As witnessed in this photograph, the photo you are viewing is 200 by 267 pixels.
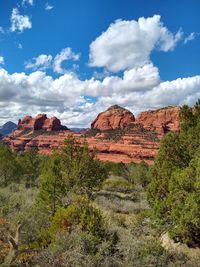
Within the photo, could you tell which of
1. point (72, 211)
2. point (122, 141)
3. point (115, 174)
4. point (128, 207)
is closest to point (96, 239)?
point (72, 211)

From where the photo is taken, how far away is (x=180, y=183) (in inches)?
838

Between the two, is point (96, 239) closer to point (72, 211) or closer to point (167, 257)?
point (72, 211)

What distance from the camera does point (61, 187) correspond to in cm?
3319

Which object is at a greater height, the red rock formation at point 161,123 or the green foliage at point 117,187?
the red rock formation at point 161,123

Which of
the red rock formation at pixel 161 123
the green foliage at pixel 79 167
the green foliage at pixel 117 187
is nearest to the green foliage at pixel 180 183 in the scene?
the green foliage at pixel 79 167

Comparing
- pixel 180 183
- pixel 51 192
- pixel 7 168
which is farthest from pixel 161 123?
pixel 180 183

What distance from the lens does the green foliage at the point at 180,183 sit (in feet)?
66.8

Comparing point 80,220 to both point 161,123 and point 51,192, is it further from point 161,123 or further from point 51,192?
point 161,123

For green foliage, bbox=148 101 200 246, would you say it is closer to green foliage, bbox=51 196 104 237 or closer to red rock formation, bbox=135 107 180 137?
green foliage, bbox=51 196 104 237

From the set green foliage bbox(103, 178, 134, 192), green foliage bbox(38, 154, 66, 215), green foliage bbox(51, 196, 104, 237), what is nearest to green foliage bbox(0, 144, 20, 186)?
green foliage bbox(103, 178, 134, 192)

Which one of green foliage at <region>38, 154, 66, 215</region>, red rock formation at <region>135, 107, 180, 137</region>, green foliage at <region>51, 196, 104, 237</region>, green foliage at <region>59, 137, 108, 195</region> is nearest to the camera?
green foliage at <region>51, 196, 104, 237</region>

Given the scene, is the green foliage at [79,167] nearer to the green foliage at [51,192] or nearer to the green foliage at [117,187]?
the green foliage at [51,192]

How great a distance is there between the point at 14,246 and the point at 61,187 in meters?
17.4

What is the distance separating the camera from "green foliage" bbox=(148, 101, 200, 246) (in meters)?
20.4
